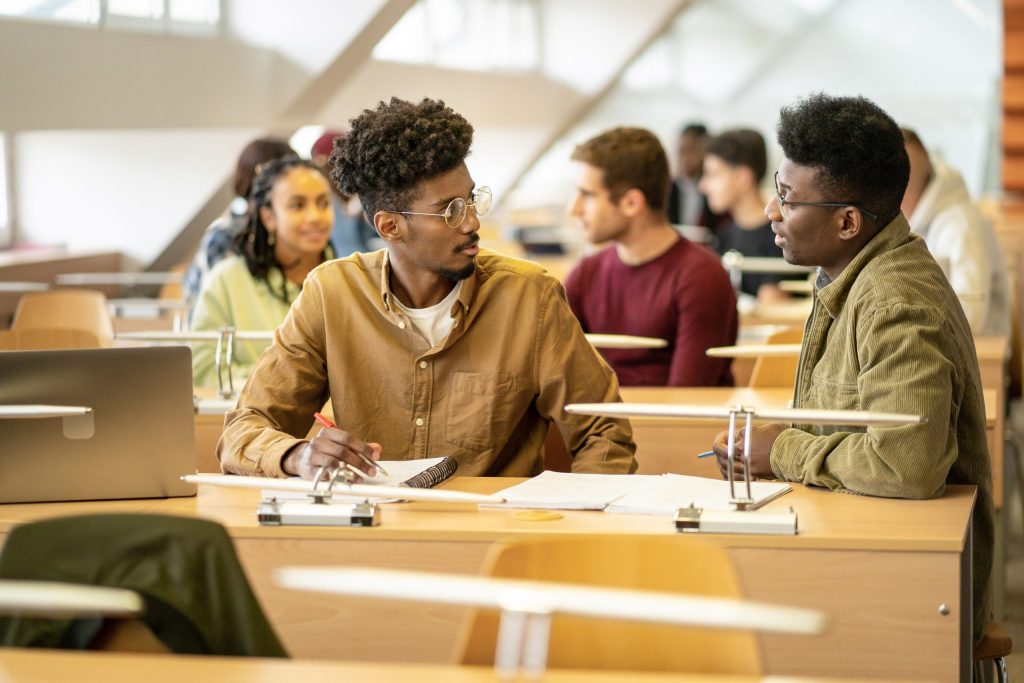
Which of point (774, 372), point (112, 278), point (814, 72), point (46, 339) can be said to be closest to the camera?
point (774, 372)

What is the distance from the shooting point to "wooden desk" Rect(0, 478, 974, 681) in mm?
1786

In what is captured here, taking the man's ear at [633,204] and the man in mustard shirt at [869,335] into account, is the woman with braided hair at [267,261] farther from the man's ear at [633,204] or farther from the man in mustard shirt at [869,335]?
the man in mustard shirt at [869,335]

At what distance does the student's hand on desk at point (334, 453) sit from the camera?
2107mm

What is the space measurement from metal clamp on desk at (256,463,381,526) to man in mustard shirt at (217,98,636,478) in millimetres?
419

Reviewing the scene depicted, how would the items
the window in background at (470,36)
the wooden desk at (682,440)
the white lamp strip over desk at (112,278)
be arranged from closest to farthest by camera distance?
the wooden desk at (682,440) < the white lamp strip over desk at (112,278) < the window in background at (470,36)

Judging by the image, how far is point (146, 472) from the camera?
6.96 ft

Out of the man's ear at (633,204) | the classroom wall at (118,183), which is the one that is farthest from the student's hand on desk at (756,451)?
the classroom wall at (118,183)

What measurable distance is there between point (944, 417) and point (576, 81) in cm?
1028

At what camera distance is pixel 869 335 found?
2061 mm

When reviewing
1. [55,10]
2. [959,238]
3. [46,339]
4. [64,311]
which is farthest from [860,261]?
[55,10]

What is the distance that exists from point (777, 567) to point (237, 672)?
2.51 feet

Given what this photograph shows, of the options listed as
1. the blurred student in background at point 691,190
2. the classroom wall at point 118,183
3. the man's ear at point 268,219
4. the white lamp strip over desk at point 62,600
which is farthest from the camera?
the blurred student in background at point 691,190

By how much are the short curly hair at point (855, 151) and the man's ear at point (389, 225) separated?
701 millimetres

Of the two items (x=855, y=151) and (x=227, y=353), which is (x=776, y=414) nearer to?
(x=855, y=151)
